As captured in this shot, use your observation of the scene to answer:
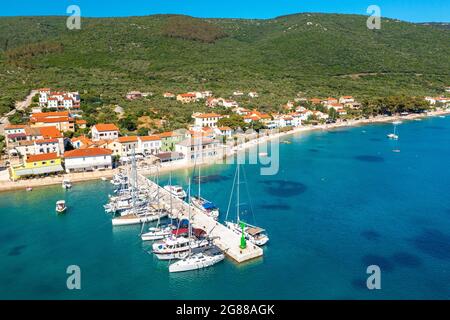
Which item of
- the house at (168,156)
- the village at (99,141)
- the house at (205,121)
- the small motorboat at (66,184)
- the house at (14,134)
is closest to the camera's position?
the small motorboat at (66,184)

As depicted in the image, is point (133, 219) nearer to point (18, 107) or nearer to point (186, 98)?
point (18, 107)

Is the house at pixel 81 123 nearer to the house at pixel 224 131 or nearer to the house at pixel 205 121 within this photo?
the house at pixel 205 121

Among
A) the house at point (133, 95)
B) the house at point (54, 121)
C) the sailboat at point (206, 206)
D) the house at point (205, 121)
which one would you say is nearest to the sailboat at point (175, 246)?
the sailboat at point (206, 206)

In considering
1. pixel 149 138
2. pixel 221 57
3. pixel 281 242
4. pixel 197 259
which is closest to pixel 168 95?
pixel 149 138

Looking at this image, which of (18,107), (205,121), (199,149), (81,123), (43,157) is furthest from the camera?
(18,107)

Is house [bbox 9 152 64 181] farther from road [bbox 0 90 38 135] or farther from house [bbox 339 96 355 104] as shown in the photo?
house [bbox 339 96 355 104]
